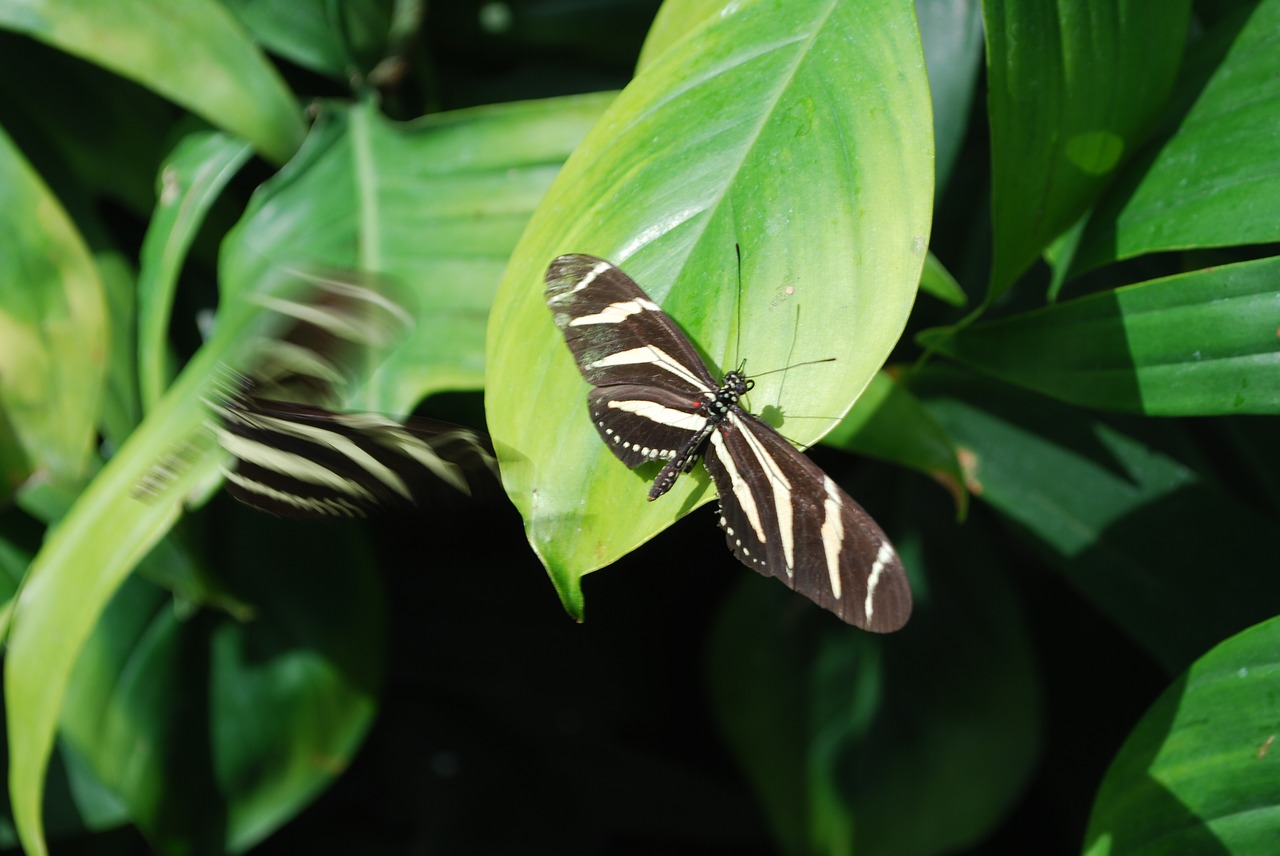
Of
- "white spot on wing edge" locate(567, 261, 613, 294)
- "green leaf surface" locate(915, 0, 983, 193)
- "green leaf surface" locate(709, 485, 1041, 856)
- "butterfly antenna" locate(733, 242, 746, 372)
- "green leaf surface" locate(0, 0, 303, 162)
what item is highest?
"green leaf surface" locate(0, 0, 303, 162)

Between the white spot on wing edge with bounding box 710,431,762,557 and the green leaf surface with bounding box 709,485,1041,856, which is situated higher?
the white spot on wing edge with bounding box 710,431,762,557

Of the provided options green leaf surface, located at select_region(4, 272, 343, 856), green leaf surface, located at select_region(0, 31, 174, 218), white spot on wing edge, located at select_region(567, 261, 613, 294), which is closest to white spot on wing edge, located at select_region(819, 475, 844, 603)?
white spot on wing edge, located at select_region(567, 261, 613, 294)

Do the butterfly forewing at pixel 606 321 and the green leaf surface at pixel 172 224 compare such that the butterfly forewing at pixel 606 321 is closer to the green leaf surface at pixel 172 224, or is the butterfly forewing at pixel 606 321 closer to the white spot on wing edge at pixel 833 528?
the white spot on wing edge at pixel 833 528

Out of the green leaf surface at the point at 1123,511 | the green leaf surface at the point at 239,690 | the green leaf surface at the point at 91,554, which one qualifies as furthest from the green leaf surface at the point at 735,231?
the green leaf surface at the point at 239,690

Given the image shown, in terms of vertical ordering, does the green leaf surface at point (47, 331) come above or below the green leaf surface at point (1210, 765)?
above

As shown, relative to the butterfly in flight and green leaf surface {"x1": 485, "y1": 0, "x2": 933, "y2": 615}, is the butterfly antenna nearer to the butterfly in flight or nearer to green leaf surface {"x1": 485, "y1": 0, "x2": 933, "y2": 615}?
green leaf surface {"x1": 485, "y1": 0, "x2": 933, "y2": 615}

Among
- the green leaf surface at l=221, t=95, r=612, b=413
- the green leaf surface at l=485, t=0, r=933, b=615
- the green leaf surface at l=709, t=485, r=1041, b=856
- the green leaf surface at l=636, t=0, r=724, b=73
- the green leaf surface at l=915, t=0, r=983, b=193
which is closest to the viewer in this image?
the green leaf surface at l=485, t=0, r=933, b=615

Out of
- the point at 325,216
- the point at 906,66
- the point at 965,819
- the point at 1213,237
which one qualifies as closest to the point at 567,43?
the point at 325,216

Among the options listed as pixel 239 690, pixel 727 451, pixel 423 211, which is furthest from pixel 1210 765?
pixel 239 690
